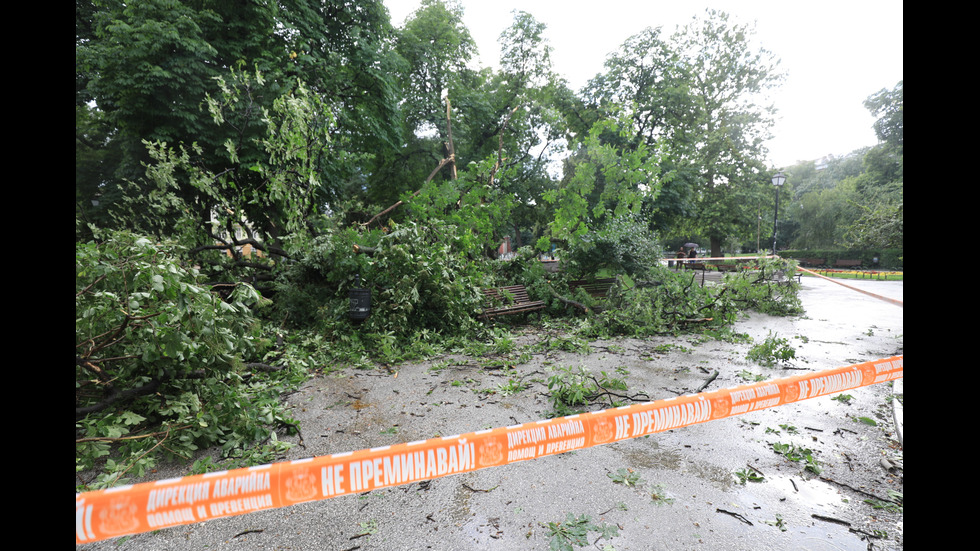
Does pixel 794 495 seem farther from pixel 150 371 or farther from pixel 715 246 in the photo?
pixel 715 246

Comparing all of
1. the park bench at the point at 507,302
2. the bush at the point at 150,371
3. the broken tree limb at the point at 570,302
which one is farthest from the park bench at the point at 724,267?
the bush at the point at 150,371

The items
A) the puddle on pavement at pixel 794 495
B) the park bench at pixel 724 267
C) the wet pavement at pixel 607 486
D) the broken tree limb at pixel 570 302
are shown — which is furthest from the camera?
the park bench at pixel 724 267

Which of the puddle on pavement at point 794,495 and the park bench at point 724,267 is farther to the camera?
the park bench at point 724,267

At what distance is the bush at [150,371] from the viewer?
294 cm

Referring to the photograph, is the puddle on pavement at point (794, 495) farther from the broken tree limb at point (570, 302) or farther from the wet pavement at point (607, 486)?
the broken tree limb at point (570, 302)

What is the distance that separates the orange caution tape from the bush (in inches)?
70.3

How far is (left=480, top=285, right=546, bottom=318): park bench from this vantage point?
800cm

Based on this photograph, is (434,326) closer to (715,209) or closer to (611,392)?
(611,392)

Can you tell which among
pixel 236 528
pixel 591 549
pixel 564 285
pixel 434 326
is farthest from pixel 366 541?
pixel 564 285

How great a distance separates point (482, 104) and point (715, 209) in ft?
44.3

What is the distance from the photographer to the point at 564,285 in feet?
31.4

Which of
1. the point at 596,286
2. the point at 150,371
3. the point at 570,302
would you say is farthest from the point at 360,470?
the point at 596,286

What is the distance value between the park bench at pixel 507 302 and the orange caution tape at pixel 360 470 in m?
5.72

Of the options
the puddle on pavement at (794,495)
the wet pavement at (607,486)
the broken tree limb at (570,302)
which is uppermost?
the broken tree limb at (570,302)
